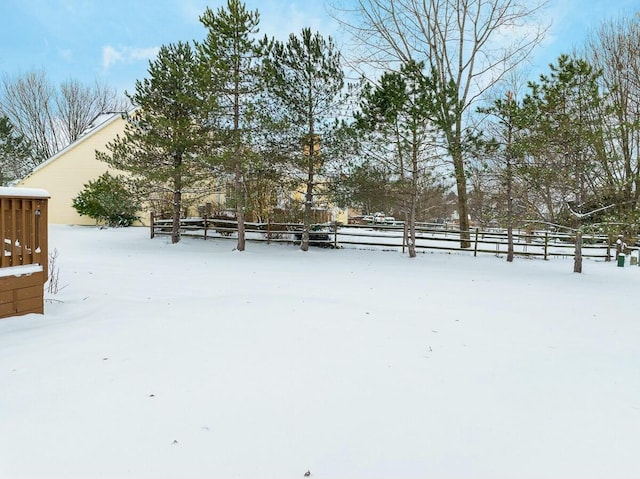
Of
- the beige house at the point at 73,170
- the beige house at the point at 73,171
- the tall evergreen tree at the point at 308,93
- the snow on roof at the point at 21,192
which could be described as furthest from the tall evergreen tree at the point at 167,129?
the beige house at the point at 73,170

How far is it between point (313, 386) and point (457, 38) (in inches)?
634

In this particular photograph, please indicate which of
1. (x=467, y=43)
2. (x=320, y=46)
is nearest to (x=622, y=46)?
(x=467, y=43)

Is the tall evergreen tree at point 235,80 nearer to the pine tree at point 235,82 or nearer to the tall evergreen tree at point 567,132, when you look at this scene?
the pine tree at point 235,82

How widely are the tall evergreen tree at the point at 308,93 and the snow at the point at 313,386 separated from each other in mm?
6026

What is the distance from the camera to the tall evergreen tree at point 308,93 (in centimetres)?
1034

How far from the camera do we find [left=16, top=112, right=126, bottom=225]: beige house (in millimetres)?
19000

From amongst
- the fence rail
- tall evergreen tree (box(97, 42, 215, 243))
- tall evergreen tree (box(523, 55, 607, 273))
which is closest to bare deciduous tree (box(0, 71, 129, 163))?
the fence rail

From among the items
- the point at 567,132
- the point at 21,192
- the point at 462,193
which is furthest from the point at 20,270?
the point at 462,193

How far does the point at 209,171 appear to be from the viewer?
38.7ft

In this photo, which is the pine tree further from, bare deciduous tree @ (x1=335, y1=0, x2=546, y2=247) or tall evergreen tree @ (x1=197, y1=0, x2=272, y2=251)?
bare deciduous tree @ (x1=335, y1=0, x2=546, y2=247)

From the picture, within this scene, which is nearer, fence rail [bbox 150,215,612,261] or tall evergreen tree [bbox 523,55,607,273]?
tall evergreen tree [bbox 523,55,607,273]

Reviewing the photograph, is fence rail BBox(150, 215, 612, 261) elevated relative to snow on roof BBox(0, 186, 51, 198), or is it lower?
lower

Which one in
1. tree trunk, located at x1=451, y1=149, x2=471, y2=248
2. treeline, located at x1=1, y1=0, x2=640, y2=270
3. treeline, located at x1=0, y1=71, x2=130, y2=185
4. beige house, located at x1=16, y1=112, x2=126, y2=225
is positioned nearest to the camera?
treeline, located at x1=1, y1=0, x2=640, y2=270

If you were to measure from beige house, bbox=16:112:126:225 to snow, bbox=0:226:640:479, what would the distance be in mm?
15794
